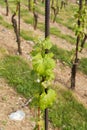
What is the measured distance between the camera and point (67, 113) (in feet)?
49.4

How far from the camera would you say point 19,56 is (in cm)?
1989

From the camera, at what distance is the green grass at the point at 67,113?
1421cm

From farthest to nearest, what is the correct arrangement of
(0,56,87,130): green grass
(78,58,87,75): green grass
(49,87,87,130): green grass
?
(78,58,87,75): green grass < (0,56,87,130): green grass < (49,87,87,130): green grass

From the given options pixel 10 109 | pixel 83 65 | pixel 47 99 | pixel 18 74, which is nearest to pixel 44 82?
pixel 47 99

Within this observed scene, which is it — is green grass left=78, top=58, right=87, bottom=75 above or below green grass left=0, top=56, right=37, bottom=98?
below

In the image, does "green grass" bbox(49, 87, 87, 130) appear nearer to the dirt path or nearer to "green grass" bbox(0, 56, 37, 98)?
the dirt path

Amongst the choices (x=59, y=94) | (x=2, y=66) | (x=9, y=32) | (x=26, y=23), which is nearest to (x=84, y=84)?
(x=59, y=94)

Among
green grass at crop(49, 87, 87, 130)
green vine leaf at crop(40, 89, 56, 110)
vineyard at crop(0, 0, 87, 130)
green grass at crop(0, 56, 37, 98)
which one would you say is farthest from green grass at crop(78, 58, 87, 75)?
green vine leaf at crop(40, 89, 56, 110)

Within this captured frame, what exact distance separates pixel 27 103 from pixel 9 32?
37.1ft

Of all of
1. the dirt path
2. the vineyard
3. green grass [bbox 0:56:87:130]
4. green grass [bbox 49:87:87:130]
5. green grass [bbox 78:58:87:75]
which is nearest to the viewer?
the vineyard

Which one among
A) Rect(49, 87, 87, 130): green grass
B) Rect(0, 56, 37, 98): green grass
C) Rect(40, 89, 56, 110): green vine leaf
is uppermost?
Rect(40, 89, 56, 110): green vine leaf

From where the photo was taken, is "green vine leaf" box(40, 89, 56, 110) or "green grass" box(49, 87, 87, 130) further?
"green grass" box(49, 87, 87, 130)

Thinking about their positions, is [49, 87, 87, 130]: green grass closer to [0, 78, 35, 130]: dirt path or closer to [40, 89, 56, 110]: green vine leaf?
[0, 78, 35, 130]: dirt path

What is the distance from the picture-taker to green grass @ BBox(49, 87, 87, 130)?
560 inches
